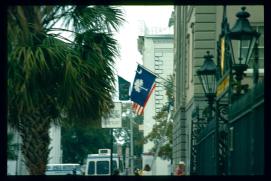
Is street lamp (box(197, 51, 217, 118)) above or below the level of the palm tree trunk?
above

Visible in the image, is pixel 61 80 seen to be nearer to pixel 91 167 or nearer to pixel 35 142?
pixel 35 142

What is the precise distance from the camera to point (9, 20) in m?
5.15

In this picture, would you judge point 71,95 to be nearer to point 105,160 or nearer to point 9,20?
point 9,20

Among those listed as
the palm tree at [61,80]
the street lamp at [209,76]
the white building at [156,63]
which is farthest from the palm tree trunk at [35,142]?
the white building at [156,63]

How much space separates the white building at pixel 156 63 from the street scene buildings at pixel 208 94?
65mm

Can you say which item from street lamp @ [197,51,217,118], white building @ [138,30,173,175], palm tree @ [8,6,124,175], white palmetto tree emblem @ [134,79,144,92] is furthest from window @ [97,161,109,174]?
street lamp @ [197,51,217,118]

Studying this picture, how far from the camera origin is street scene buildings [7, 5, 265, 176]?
8.24m

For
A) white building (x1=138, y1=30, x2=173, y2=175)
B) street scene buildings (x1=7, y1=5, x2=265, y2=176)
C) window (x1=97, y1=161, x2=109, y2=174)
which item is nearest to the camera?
street scene buildings (x1=7, y1=5, x2=265, y2=176)

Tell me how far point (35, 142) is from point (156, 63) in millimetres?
30947

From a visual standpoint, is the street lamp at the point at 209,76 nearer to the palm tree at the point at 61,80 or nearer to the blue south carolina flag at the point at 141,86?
the palm tree at the point at 61,80

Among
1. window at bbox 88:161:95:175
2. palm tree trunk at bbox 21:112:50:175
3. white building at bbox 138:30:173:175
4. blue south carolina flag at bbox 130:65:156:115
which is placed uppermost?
white building at bbox 138:30:173:175

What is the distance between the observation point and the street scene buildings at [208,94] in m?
8.24

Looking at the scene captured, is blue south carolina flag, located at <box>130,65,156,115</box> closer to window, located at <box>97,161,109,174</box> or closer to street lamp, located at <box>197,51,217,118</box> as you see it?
window, located at <box>97,161,109,174</box>
